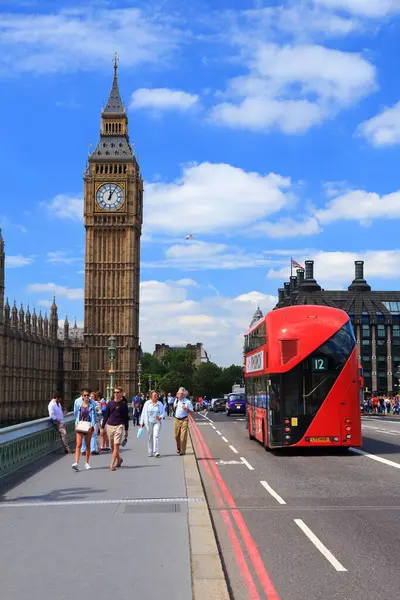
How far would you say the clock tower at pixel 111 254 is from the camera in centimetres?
11850

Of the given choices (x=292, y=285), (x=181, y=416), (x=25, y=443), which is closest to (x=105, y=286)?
(x=292, y=285)

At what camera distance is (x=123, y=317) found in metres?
119

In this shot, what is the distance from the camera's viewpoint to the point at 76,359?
410 ft

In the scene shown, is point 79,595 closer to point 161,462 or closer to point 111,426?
point 111,426

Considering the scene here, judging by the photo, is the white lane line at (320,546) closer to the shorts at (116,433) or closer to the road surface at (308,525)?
the road surface at (308,525)

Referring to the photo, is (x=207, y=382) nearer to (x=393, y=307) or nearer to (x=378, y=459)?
(x=393, y=307)

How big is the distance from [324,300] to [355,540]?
120748mm

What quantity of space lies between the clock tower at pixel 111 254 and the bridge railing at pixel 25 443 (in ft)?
315

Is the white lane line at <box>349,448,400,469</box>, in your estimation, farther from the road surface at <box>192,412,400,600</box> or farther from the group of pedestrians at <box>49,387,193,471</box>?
the group of pedestrians at <box>49,387,193,471</box>

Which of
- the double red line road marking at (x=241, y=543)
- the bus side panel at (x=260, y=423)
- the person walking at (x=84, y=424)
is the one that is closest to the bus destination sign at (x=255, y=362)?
the bus side panel at (x=260, y=423)

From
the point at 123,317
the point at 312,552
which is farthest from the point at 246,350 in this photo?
the point at 123,317

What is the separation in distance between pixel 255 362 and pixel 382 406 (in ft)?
166

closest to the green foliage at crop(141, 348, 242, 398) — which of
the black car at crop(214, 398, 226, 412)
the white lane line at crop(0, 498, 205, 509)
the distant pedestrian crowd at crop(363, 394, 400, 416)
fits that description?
the black car at crop(214, 398, 226, 412)

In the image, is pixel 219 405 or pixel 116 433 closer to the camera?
pixel 116 433
